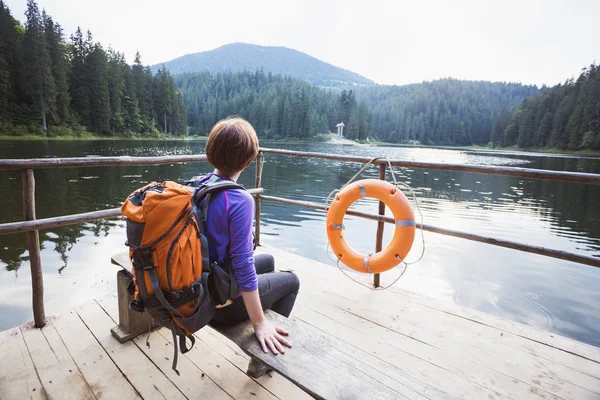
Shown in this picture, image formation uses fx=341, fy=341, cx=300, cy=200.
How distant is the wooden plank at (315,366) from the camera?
1101 millimetres

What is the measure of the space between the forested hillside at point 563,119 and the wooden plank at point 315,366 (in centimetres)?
6098

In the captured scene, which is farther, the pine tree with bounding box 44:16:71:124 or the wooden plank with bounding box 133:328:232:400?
the pine tree with bounding box 44:16:71:124

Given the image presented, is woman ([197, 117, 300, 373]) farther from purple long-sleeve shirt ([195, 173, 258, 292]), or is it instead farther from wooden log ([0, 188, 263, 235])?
wooden log ([0, 188, 263, 235])

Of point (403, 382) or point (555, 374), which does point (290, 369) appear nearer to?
point (403, 382)

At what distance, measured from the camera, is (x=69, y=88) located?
1555 inches

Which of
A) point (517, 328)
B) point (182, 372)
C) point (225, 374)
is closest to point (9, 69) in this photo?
point (182, 372)

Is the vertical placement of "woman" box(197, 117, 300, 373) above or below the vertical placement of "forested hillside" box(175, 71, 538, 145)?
below

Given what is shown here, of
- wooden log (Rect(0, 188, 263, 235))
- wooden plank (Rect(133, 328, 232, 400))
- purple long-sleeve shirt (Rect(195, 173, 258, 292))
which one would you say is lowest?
wooden plank (Rect(133, 328, 232, 400))

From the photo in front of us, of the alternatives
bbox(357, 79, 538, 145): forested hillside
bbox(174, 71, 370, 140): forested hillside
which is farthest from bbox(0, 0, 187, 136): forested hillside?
bbox(357, 79, 538, 145): forested hillside

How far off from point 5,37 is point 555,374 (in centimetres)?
4638

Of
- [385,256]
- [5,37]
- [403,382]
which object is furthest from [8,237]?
[5,37]

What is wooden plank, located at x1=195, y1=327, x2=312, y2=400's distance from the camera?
5.53 ft

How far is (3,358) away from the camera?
6.01 feet

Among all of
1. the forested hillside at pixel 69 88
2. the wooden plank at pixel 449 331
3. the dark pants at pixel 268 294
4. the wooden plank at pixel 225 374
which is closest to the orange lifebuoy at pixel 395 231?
the wooden plank at pixel 449 331
